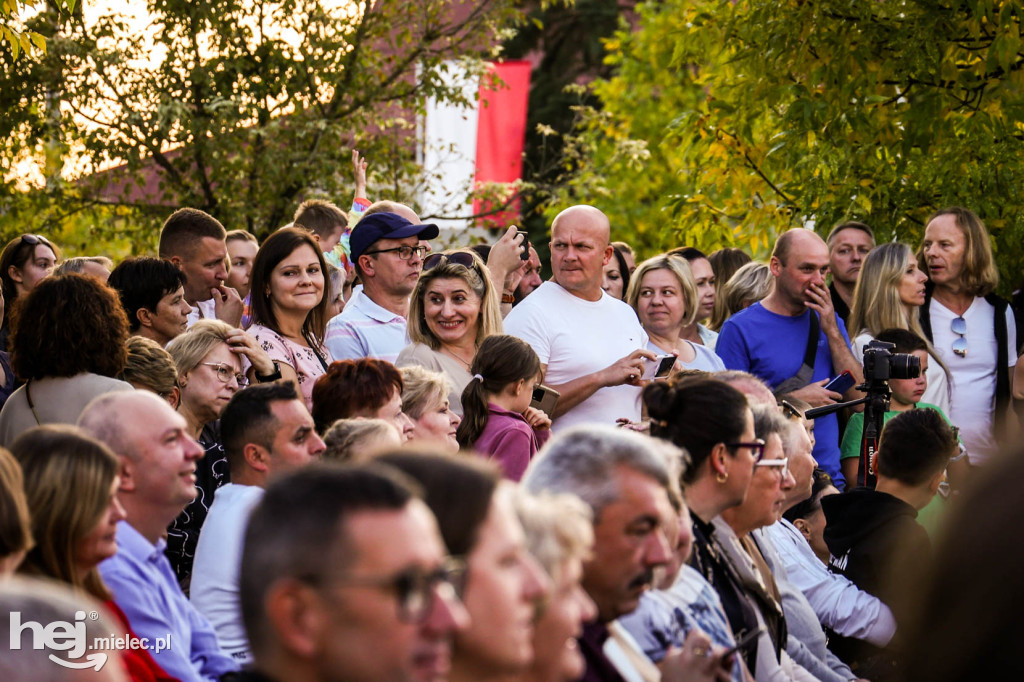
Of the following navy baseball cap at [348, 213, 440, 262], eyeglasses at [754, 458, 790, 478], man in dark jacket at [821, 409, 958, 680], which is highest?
navy baseball cap at [348, 213, 440, 262]

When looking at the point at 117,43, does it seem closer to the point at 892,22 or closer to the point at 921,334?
the point at 892,22

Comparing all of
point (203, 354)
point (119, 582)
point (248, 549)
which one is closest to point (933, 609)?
point (248, 549)

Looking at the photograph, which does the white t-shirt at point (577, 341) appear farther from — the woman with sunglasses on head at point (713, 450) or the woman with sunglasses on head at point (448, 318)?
the woman with sunglasses on head at point (713, 450)

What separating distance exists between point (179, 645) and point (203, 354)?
1992 mm

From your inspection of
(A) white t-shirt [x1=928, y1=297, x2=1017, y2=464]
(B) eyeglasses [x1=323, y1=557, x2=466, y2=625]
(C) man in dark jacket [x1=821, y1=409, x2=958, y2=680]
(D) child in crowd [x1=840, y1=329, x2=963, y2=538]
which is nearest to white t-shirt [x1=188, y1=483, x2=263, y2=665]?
(B) eyeglasses [x1=323, y1=557, x2=466, y2=625]

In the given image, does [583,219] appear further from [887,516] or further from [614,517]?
[614,517]

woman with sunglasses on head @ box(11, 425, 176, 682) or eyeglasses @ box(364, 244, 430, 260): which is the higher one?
eyeglasses @ box(364, 244, 430, 260)

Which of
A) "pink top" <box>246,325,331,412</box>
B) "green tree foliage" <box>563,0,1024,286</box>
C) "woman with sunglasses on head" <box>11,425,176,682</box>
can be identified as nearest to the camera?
"woman with sunglasses on head" <box>11,425,176,682</box>

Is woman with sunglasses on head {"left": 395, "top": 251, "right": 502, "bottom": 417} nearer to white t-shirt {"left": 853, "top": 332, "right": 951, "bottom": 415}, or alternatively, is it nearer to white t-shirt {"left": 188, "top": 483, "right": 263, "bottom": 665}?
white t-shirt {"left": 188, "top": 483, "right": 263, "bottom": 665}

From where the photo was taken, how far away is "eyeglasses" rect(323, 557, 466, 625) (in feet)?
6.66

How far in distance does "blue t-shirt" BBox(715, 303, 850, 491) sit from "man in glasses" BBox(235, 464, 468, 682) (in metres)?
5.42

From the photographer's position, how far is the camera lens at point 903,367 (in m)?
6.59

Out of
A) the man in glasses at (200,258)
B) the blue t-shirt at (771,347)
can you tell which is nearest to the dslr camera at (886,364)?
the blue t-shirt at (771,347)

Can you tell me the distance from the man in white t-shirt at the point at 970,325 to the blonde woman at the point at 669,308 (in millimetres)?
1489
